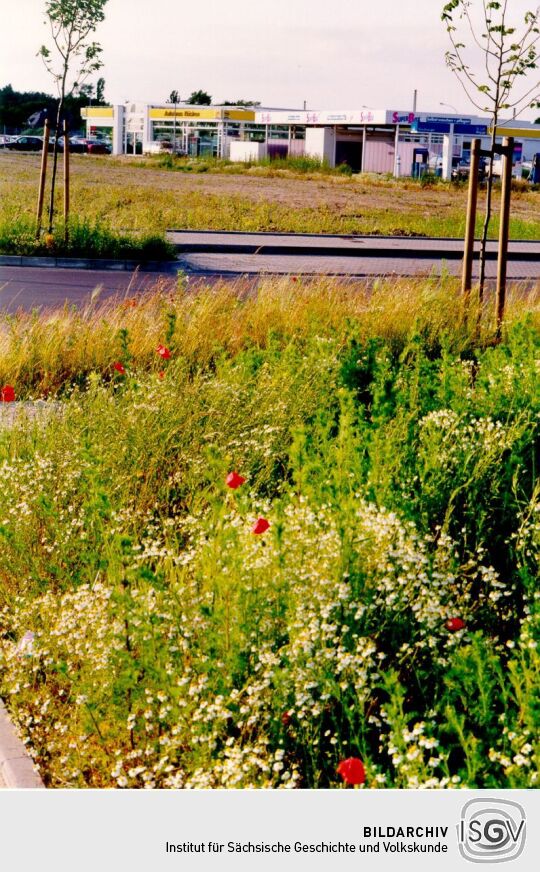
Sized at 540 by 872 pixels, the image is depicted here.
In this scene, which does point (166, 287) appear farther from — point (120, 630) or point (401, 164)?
point (401, 164)

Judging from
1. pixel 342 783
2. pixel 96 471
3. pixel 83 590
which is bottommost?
pixel 342 783

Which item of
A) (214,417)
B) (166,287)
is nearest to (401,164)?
(166,287)

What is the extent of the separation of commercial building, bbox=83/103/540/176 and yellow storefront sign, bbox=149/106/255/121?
66mm

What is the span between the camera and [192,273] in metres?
17.9

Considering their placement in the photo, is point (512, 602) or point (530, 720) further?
point (512, 602)

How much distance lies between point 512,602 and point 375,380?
7.38 feet

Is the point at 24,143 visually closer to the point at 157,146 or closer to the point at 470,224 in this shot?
the point at 157,146

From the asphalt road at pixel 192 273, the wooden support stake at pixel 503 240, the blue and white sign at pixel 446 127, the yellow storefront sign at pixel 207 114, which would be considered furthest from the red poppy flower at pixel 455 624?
the yellow storefront sign at pixel 207 114

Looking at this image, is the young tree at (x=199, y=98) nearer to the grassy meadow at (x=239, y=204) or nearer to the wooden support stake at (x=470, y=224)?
the grassy meadow at (x=239, y=204)

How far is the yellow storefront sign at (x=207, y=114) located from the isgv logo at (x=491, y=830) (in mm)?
76750

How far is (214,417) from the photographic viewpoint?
622 centimetres

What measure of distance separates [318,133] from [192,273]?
60.2 metres

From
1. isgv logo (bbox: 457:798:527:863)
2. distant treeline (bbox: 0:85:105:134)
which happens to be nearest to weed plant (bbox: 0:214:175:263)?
distant treeline (bbox: 0:85:105:134)

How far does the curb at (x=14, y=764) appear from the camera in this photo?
3.78 metres
